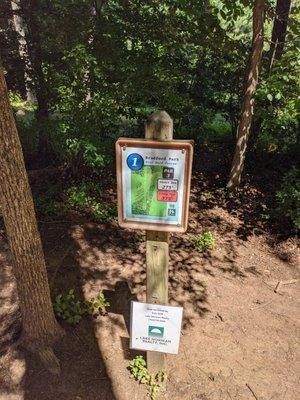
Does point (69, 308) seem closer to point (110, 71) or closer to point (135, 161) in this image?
point (135, 161)

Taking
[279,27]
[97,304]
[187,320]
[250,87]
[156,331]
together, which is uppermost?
[279,27]

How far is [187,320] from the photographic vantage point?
475 centimetres

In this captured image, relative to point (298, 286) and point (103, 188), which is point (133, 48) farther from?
point (298, 286)

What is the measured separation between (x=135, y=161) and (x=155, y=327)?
5.35 feet

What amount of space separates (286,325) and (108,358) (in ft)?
7.63

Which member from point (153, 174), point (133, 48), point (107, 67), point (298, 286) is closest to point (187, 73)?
point (133, 48)

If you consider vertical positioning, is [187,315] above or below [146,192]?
below

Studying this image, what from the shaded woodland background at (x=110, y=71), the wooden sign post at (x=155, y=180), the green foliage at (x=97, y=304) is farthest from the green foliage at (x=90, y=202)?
the wooden sign post at (x=155, y=180)

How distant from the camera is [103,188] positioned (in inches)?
298

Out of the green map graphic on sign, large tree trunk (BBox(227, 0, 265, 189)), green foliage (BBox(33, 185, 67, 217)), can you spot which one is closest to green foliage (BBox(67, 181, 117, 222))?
green foliage (BBox(33, 185, 67, 217))

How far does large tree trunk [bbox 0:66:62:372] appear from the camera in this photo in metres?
2.93

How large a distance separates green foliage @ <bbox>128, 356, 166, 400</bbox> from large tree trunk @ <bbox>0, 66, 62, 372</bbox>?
2.58 ft

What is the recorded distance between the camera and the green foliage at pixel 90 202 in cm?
663

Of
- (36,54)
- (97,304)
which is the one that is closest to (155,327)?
(97,304)
